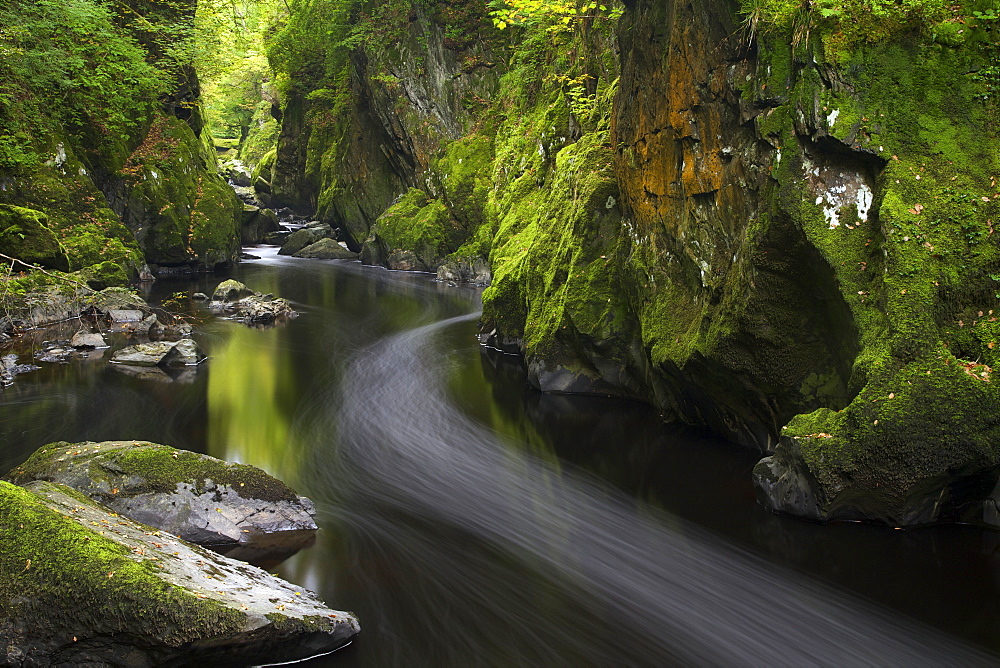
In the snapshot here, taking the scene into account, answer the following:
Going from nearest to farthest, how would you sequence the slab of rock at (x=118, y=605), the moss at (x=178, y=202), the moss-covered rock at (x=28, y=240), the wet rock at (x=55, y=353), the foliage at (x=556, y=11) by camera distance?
the slab of rock at (x=118, y=605)
the foliage at (x=556, y=11)
the wet rock at (x=55, y=353)
the moss-covered rock at (x=28, y=240)
the moss at (x=178, y=202)

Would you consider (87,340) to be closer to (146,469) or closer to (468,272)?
(146,469)

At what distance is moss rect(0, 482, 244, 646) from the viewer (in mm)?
4027

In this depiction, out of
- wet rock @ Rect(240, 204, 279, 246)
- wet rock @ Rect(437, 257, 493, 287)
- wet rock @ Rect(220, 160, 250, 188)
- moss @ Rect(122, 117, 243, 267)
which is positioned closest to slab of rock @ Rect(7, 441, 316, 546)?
wet rock @ Rect(437, 257, 493, 287)

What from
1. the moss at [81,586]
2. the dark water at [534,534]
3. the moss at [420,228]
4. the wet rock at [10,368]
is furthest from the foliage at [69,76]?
the moss at [81,586]

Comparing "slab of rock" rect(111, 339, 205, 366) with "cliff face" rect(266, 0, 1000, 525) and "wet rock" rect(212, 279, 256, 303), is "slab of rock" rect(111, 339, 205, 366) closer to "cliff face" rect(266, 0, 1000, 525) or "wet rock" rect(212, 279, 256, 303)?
"wet rock" rect(212, 279, 256, 303)

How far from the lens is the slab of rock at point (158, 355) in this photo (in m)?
13.4

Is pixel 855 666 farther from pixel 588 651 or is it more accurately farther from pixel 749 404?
pixel 749 404

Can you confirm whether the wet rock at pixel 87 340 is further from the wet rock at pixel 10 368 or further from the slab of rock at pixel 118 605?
the slab of rock at pixel 118 605

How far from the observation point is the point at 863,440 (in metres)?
6.24

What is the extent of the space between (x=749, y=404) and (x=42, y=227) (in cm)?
1490

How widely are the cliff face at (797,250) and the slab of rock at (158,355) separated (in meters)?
6.43

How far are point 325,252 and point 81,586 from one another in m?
27.2

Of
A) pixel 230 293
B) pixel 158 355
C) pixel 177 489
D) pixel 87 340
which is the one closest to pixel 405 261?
pixel 230 293

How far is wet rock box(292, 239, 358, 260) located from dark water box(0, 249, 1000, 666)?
686 inches
